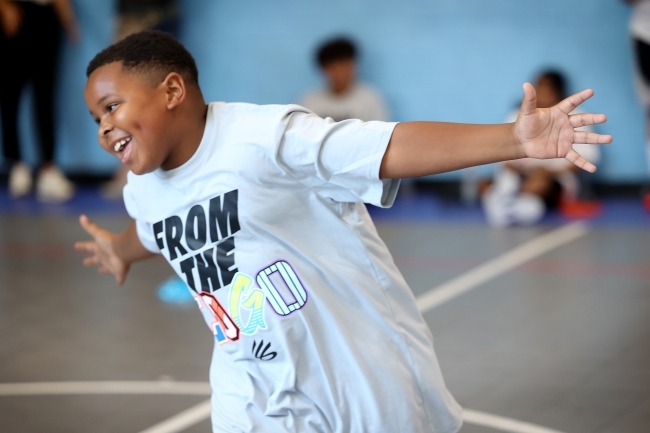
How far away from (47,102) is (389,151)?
7.48m

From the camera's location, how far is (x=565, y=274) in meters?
5.48

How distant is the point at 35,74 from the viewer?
885 centimetres

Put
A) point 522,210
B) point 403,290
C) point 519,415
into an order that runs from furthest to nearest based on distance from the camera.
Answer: point 522,210
point 519,415
point 403,290

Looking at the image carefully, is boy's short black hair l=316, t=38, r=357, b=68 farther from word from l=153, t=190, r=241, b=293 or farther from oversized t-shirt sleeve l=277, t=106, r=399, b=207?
oversized t-shirt sleeve l=277, t=106, r=399, b=207

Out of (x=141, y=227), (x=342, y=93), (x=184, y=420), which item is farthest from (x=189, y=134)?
(x=342, y=93)

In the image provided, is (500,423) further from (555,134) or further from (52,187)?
(52,187)

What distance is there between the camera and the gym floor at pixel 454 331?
3.59 meters

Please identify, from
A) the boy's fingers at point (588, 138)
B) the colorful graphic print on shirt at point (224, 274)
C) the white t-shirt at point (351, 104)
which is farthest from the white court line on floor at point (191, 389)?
the white t-shirt at point (351, 104)

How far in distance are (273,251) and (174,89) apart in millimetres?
464

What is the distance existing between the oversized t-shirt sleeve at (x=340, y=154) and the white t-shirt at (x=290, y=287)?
0.01 m

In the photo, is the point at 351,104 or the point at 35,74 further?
the point at 35,74

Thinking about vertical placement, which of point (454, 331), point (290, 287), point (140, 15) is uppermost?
point (140, 15)

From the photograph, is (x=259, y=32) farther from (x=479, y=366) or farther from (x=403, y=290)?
(x=403, y=290)

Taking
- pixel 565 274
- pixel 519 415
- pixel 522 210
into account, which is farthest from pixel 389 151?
pixel 522 210
